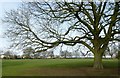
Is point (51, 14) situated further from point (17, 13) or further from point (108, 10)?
point (108, 10)

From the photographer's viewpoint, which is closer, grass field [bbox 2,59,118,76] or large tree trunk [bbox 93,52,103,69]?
grass field [bbox 2,59,118,76]

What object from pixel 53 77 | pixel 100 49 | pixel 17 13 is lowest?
pixel 53 77

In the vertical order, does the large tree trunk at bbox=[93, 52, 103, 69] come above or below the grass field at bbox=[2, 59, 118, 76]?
above

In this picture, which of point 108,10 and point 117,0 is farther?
point 108,10

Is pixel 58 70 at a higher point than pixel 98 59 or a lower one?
lower

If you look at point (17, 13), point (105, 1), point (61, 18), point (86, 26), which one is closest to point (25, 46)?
point (17, 13)

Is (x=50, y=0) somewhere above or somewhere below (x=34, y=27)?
above

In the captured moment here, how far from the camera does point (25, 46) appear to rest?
20.3 metres

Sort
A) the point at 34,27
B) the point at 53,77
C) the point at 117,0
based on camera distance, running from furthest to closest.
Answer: the point at 34,27 → the point at 117,0 → the point at 53,77

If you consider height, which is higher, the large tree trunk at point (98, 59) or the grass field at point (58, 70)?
the large tree trunk at point (98, 59)

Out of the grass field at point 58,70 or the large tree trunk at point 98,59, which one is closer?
the grass field at point 58,70

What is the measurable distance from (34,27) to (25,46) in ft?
6.16

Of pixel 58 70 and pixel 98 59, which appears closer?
pixel 58 70

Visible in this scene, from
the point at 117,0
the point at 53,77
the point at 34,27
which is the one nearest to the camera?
the point at 53,77
